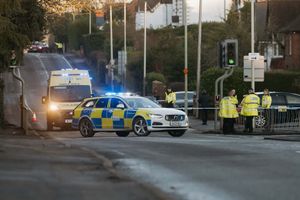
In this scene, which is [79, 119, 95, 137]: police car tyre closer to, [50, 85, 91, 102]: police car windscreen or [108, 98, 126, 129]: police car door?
[108, 98, 126, 129]: police car door

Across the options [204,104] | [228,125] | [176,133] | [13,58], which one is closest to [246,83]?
[204,104]

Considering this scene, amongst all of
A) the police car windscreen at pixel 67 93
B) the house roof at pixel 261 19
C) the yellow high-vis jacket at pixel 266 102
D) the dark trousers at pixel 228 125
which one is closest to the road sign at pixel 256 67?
the yellow high-vis jacket at pixel 266 102

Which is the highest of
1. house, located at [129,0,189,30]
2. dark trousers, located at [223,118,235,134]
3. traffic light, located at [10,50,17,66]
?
house, located at [129,0,189,30]

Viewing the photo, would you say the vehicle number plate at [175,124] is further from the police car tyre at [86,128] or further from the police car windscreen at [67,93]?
the police car windscreen at [67,93]

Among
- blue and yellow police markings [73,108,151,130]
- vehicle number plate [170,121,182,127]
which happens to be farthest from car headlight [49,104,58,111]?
vehicle number plate [170,121,182,127]

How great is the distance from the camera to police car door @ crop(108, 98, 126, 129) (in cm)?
2397

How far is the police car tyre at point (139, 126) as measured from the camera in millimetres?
23250

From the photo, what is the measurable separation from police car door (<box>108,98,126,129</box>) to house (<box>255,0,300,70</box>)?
97.7 feet

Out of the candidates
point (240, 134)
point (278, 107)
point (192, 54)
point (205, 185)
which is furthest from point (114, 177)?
point (192, 54)

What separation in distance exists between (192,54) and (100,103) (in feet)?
101

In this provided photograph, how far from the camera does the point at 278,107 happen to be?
93.4ft

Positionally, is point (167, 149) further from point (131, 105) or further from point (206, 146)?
point (131, 105)

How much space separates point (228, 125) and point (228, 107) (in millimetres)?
883

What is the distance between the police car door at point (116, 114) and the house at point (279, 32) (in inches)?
1172
